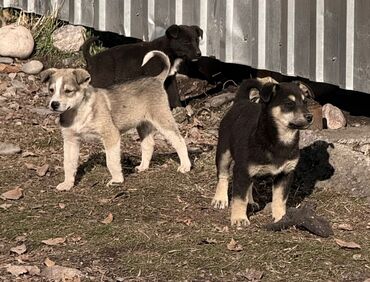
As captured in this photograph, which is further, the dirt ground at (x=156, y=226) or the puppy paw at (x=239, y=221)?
the puppy paw at (x=239, y=221)

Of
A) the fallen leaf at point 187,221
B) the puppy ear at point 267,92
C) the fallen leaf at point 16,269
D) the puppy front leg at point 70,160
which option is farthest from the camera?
the puppy front leg at point 70,160

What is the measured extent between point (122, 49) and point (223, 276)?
5.69 metres

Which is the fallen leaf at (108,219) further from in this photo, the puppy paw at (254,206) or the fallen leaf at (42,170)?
the fallen leaf at (42,170)

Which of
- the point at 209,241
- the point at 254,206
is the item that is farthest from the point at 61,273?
the point at 254,206

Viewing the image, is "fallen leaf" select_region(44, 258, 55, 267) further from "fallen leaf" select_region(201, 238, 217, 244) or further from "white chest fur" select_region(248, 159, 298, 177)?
"white chest fur" select_region(248, 159, 298, 177)

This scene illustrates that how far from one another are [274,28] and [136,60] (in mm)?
1694

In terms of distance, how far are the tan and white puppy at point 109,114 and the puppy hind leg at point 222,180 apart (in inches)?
42.4

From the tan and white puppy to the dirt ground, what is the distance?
0.22 metres

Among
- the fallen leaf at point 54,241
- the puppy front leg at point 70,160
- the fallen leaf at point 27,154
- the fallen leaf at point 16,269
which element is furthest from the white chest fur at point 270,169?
the fallen leaf at point 27,154

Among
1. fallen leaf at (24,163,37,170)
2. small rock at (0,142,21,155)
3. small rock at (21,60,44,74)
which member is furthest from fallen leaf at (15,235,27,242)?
small rock at (21,60,44,74)

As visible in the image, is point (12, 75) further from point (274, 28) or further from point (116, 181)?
point (116, 181)

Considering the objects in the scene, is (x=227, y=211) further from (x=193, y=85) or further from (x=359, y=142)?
(x=193, y=85)

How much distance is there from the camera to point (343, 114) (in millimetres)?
11047

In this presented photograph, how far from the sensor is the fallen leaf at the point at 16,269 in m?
6.60
